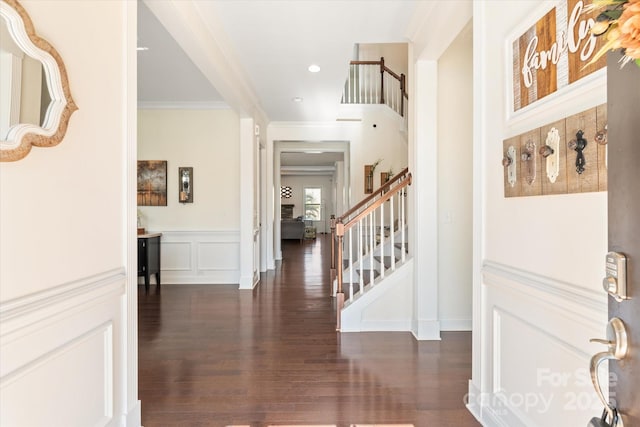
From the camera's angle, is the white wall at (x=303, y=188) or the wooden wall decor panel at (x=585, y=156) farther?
the white wall at (x=303, y=188)

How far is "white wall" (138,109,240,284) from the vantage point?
533 centimetres

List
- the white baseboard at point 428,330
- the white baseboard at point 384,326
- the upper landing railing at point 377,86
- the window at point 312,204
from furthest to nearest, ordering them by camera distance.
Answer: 1. the window at point 312,204
2. the upper landing railing at point 377,86
3. the white baseboard at point 384,326
4. the white baseboard at point 428,330

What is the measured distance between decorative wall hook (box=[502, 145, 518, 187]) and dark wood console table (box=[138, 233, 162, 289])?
179 inches

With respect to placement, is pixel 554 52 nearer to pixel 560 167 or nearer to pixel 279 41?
pixel 560 167

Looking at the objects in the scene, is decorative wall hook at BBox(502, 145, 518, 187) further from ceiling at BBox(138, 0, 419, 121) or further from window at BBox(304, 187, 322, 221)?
window at BBox(304, 187, 322, 221)

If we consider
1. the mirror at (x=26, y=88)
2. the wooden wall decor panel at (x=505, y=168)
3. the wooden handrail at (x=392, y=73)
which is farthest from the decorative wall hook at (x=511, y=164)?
the wooden handrail at (x=392, y=73)

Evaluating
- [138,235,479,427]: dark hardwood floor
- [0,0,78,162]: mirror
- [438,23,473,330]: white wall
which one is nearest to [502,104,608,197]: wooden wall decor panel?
[138,235,479,427]: dark hardwood floor

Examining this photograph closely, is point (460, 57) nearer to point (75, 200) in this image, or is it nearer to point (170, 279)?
point (75, 200)

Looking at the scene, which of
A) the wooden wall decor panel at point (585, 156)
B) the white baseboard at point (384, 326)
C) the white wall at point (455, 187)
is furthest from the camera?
the white baseboard at point (384, 326)

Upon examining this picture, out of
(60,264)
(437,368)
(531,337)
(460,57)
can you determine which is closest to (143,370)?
(60,264)

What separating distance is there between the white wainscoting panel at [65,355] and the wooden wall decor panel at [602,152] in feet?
6.06

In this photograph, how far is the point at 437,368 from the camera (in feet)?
8.30

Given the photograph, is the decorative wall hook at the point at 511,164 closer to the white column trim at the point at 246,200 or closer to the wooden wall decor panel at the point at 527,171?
the wooden wall decor panel at the point at 527,171

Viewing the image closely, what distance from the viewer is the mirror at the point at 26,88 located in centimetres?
99
